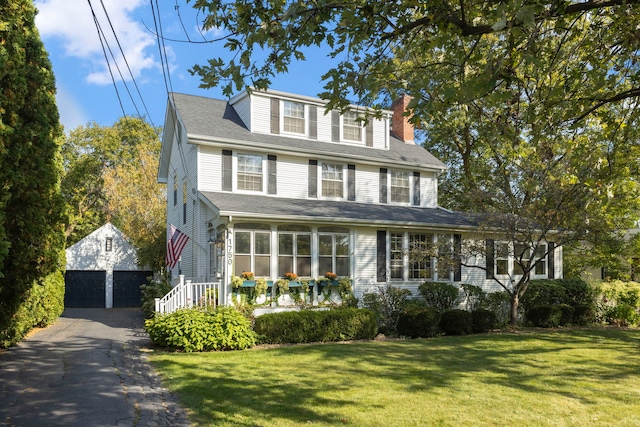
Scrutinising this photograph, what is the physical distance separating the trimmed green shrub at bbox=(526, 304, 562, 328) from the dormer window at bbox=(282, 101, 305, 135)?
10616mm

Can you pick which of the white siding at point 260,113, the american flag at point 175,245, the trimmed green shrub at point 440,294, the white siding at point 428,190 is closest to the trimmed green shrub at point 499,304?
the trimmed green shrub at point 440,294

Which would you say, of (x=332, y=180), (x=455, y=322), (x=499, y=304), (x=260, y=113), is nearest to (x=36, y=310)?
(x=260, y=113)

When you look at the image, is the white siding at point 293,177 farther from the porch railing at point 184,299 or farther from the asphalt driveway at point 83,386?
the asphalt driveway at point 83,386

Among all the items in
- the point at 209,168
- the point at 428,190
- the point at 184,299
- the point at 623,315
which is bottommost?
the point at 623,315

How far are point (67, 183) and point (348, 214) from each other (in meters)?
24.7

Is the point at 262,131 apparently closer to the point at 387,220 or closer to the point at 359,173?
the point at 359,173

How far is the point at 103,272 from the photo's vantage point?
2927 centimetres

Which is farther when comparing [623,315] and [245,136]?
[623,315]

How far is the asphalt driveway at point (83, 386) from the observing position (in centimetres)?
691

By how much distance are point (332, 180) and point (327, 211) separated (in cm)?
243

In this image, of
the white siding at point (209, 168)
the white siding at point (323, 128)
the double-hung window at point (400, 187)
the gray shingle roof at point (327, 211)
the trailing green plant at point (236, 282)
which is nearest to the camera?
the trailing green plant at point (236, 282)

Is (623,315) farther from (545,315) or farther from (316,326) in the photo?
(316,326)

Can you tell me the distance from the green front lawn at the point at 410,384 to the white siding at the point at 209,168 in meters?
6.81

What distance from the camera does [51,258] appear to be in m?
11.1
